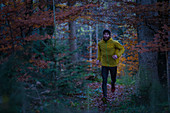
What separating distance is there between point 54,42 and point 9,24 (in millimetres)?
1965

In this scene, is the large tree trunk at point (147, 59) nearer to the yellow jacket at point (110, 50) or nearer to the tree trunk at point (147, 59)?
the tree trunk at point (147, 59)

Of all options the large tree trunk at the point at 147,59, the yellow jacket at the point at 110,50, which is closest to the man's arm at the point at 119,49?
the yellow jacket at the point at 110,50

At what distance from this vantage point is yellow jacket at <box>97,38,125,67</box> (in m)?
5.92

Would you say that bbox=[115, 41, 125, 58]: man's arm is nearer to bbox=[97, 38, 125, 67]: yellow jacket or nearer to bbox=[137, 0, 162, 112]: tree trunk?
bbox=[97, 38, 125, 67]: yellow jacket

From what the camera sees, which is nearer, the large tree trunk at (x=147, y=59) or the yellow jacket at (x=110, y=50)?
the large tree trunk at (x=147, y=59)

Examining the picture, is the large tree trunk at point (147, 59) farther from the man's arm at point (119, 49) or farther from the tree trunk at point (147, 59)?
the man's arm at point (119, 49)

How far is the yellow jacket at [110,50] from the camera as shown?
592 centimetres

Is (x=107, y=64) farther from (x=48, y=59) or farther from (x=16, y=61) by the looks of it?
(x=16, y=61)

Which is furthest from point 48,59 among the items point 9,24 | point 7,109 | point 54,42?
point 7,109

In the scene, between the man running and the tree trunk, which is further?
the man running

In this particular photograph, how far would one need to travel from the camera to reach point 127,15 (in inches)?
258

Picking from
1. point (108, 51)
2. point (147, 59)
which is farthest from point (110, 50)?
point (147, 59)

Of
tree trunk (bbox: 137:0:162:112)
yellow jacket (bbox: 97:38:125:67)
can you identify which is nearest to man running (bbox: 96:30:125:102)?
yellow jacket (bbox: 97:38:125:67)

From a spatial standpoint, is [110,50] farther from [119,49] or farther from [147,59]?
[147,59]
